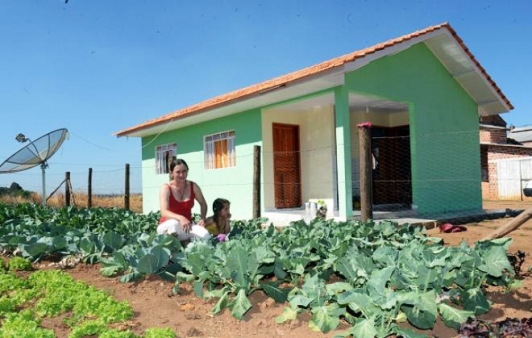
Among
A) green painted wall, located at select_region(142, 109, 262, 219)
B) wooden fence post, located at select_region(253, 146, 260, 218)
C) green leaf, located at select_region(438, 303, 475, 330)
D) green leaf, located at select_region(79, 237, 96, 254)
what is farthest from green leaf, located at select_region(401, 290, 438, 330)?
green painted wall, located at select_region(142, 109, 262, 219)

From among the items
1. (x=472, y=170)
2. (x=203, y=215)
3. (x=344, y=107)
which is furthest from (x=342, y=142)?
(x=472, y=170)

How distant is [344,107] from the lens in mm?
8703

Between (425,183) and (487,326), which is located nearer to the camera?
(487,326)

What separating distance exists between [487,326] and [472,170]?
11.0 metres

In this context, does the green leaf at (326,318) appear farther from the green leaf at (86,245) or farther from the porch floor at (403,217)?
the porch floor at (403,217)

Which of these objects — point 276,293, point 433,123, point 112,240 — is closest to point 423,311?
point 276,293

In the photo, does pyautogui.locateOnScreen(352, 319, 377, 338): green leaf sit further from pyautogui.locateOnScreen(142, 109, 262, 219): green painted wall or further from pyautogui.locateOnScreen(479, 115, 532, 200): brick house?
pyautogui.locateOnScreen(479, 115, 532, 200): brick house

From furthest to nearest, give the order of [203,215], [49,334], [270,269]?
[203,215]
[270,269]
[49,334]

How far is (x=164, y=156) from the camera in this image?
47.9 ft

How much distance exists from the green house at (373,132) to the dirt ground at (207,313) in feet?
18.4

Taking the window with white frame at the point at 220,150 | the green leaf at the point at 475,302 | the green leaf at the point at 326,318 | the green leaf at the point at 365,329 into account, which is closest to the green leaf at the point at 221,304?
the green leaf at the point at 326,318

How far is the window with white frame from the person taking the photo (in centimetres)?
1165

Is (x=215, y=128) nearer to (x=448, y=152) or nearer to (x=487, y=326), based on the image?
(x=448, y=152)

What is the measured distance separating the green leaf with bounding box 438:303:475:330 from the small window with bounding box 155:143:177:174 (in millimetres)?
12211
